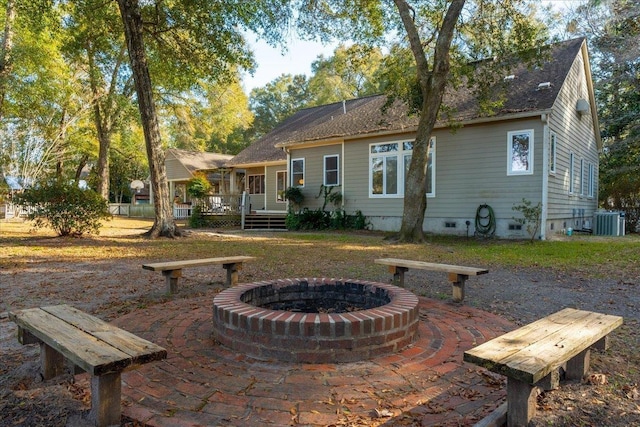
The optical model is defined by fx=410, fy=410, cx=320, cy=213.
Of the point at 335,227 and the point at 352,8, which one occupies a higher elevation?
Answer: the point at 352,8

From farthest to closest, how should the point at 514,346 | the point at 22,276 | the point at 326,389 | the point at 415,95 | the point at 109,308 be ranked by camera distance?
the point at 415,95, the point at 22,276, the point at 109,308, the point at 326,389, the point at 514,346

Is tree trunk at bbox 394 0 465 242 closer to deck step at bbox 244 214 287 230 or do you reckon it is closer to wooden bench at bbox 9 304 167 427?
deck step at bbox 244 214 287 230

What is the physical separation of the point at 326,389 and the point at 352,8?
13846 mm

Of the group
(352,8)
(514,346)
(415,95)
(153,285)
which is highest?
(352,8)

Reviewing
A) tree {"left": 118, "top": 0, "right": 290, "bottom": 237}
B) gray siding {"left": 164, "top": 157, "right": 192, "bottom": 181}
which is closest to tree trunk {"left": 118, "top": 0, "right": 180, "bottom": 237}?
tree {"left": 118, "top": 0, "right": 290, "bottom": 237}

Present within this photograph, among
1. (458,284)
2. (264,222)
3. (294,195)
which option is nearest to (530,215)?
(458,284)

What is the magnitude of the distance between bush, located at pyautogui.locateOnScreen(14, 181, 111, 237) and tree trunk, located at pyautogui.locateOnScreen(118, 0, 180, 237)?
154 centimetres

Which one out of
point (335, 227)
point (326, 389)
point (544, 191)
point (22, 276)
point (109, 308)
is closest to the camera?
point (326, 389)

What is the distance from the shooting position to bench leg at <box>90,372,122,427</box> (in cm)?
214

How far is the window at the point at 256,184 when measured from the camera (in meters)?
23.5

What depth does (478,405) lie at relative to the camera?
246 cm

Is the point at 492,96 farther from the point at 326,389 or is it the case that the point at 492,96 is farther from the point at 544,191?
the point at 326,389

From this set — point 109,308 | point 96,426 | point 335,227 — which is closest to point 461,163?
point 335,227

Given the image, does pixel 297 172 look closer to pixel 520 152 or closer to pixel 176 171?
pixel 520 152
